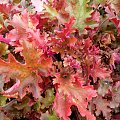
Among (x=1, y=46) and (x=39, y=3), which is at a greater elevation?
(x=39, y=3)

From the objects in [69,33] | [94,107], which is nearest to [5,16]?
[69,33]

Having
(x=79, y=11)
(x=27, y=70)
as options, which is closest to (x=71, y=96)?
(x=27, y=70)

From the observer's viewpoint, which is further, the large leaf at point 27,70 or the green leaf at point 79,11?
the green leaf at point 79,11

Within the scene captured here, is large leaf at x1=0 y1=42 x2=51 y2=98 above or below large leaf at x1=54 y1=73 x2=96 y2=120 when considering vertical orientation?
above

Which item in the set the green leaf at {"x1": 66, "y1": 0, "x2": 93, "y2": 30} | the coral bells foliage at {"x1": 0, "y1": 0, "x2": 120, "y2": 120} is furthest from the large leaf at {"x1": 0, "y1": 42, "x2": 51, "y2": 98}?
the green leaf at {"x1": 66, "y1": 0, "x2": 93, "y2": 30}

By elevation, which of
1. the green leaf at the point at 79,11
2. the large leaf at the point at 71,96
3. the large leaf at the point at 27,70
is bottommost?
the large leaf at the point at 71,96

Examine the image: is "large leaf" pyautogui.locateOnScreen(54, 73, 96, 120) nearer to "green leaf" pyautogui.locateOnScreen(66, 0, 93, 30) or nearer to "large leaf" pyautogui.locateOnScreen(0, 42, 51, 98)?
"large leaf" pyautogui.locateOnScreen(0, 42, 51, 98)

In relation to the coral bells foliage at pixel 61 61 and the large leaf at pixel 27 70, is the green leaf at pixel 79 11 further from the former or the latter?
the large leaf at pixel 27 70

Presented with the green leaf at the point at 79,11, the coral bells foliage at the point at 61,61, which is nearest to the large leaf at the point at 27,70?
the coral bells foliage at the point at 61,61

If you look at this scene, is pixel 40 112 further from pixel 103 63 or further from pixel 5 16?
pixel 5 16
